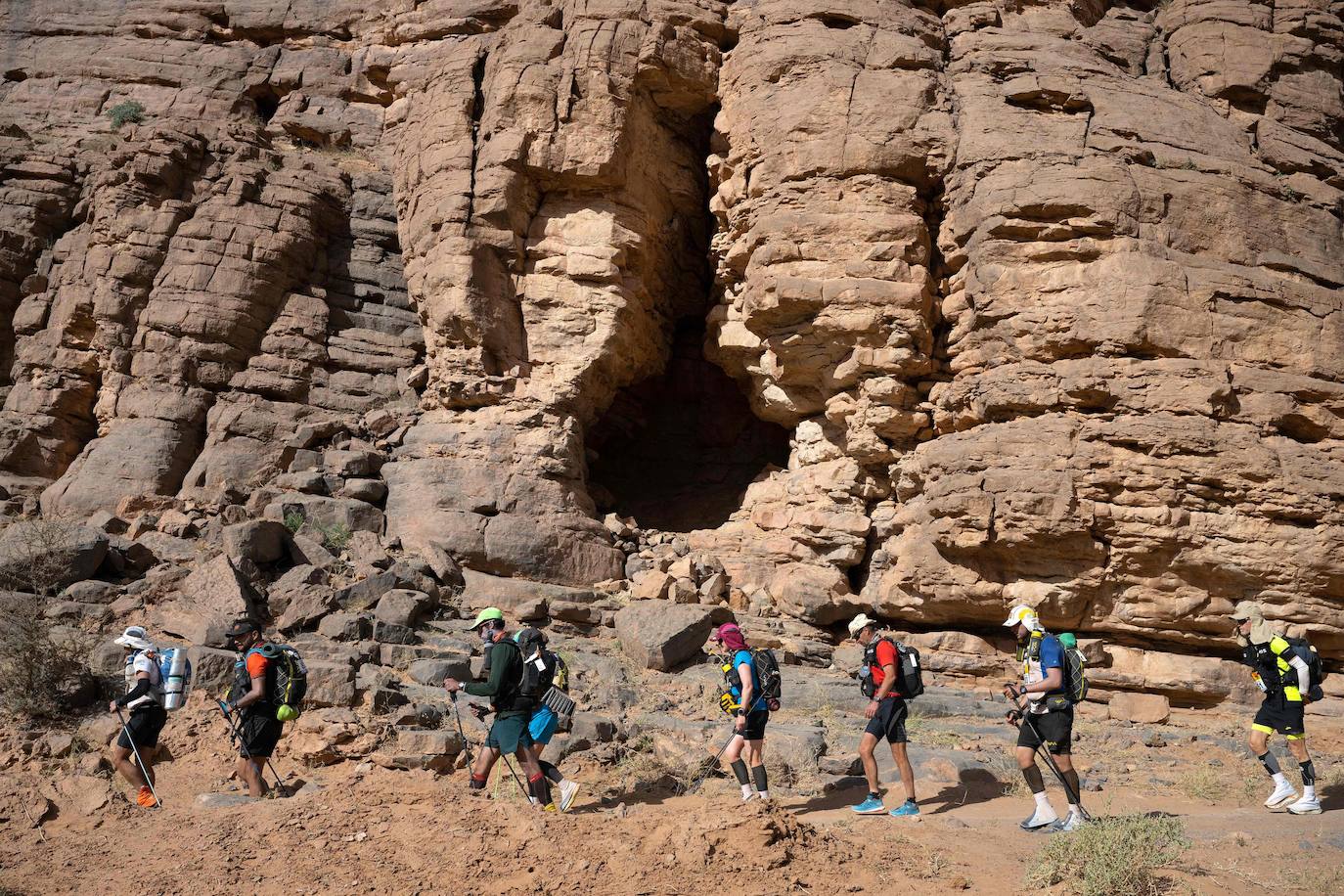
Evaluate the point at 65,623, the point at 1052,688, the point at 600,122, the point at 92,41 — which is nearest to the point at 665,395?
the point at 600,122

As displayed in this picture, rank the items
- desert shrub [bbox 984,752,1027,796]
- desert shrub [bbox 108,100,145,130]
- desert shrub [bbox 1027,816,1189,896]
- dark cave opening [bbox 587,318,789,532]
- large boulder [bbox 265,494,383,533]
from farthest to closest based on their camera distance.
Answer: desert shrub [bbox 108,100,145,130], dark cave opening [bbox 587,318,789,532], large boulder [bbox 265,494,383,533], desert shrub [bbox 984,752,1027,796], desert shrub [bbox 1027,816,1189,896]

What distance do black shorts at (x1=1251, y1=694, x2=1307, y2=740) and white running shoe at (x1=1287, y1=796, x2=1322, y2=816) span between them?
0.49 meters

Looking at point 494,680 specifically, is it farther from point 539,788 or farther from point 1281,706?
point 1281,706

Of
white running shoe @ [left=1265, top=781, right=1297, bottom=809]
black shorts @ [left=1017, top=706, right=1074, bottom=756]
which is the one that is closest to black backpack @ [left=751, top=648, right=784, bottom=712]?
black shorts @ [left=1017, top=706, right=1074, bottom=756]

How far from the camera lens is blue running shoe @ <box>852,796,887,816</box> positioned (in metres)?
7.52

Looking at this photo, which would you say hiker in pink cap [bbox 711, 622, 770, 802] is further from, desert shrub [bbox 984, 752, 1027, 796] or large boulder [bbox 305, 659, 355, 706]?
large boulder [bbox 305, 659, 355, 706]

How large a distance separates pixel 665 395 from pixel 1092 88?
963 centimetres

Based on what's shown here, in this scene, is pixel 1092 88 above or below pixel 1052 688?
above

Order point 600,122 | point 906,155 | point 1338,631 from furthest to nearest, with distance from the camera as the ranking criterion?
point 600,122
point 906,155
point 1338,631

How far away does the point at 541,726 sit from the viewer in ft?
23.6

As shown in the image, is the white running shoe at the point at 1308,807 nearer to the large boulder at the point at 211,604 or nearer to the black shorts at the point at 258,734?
the black shorts at the point at 258,734

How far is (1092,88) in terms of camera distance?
13477 millimetres

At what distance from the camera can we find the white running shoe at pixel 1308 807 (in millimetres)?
7543

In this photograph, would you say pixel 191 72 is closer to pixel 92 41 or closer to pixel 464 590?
pixel 92 41
